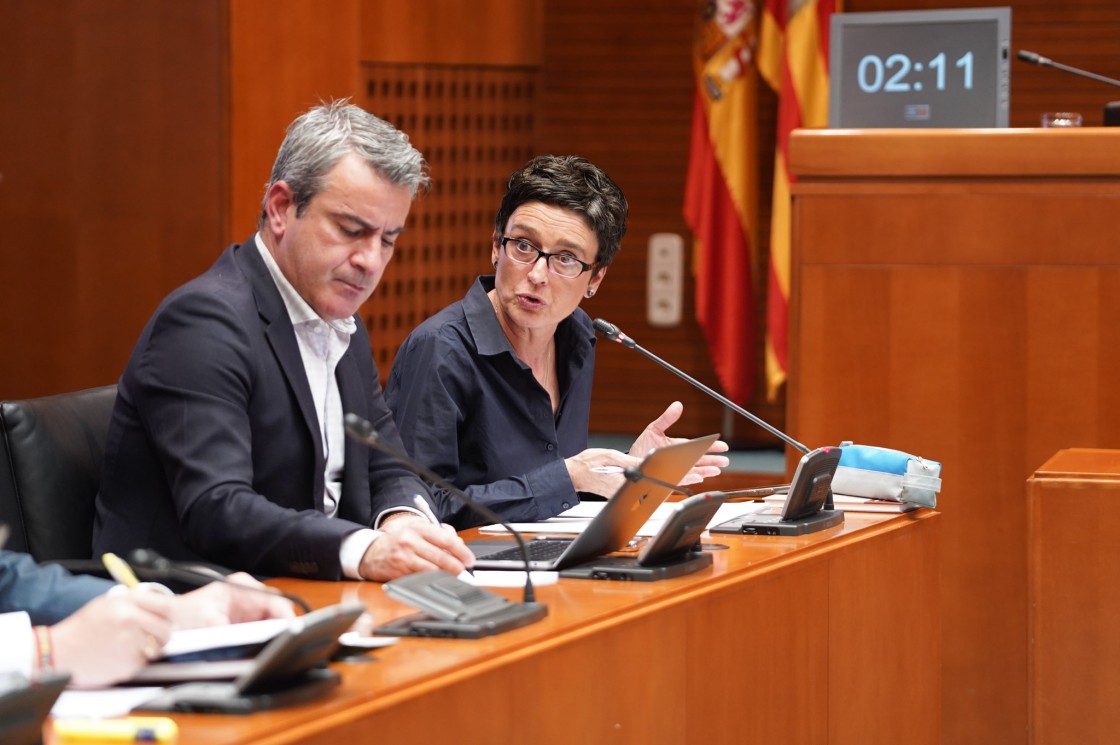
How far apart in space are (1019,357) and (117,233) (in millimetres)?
2841

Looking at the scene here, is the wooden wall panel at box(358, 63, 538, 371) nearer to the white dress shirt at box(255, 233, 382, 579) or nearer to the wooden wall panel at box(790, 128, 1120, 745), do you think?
the wooden wall panel at box(790, 128, 1120, 745)

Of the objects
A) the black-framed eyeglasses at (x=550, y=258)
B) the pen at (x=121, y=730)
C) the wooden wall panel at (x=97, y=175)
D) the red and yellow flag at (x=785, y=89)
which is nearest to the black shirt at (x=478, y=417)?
the black-framed eyeglasses at (x=550, y=258)

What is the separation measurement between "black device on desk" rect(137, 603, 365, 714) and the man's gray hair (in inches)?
40.5

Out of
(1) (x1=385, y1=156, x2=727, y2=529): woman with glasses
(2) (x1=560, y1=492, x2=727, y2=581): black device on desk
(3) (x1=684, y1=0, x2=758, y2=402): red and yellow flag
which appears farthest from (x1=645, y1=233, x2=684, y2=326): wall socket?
(2) (x1=560, y1=492, x2=727, y2=581): black device on desk

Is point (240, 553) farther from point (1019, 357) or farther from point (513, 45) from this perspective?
point (513, 45)

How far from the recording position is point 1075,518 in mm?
3061

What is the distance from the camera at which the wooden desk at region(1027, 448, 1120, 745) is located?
305 cm

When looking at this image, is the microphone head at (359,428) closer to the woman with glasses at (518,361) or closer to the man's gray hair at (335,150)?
the man's gray hair at (335,150)

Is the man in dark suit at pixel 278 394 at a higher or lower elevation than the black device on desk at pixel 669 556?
higher

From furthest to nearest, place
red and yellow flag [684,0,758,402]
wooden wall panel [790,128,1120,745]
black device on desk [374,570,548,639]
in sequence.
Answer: red and yellow flag [684,0,758,402], wooden wall panel [790,128,1120,745], black device on desk [374,570,548,639]

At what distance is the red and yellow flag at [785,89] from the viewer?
5.57 meters

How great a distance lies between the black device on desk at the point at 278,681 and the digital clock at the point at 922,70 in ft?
10.8

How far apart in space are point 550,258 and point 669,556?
1009 mm

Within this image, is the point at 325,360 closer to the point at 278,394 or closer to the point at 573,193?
the point at 278,394
